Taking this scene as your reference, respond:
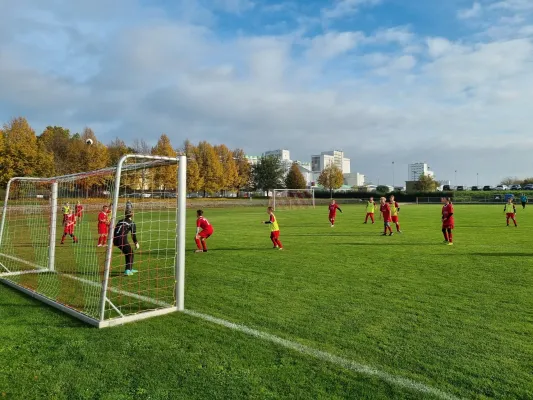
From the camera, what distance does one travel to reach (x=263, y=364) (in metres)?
4.55

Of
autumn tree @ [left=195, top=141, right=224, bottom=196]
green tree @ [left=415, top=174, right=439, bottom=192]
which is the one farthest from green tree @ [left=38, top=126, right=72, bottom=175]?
green tree @ [left=415, top=174, right=439, bottom=192]

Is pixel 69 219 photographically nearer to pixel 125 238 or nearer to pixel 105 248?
pixel 125 238

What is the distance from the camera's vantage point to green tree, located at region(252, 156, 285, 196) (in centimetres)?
8900

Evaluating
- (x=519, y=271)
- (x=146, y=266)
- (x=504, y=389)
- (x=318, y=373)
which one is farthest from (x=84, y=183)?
(x=519, y=271)

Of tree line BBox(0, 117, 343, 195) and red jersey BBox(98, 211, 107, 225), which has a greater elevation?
tree line BBox(0, 117, 343, 195)

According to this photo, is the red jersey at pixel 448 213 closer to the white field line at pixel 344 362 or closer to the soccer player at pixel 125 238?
the soccer player at pixel 125 238

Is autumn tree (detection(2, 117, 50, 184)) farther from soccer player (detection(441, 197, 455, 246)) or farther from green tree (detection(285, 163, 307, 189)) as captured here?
green tree (detection(285, 163, 307, 189))

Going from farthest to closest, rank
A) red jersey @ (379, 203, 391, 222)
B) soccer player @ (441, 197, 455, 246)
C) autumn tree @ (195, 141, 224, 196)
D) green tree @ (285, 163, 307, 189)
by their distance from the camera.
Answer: green tree @ (285, 163, 307, 189) < autumn tree @ (195, 141, 224, 196) < red jersey @ (379, 203, 391, 222) < soccer player @ (441, 197, 455, 246)

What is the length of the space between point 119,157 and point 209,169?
161ft

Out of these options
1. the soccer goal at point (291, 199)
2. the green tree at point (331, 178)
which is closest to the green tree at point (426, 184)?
the green tree at point (331, 178)

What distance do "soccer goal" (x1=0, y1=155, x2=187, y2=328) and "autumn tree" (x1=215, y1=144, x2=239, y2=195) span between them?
57.9 m

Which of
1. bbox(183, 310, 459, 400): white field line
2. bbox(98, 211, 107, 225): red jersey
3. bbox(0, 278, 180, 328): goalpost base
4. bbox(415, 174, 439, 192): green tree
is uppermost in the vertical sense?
bbox(415, 174, 439, 192): green tree

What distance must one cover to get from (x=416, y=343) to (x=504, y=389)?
4.20ft

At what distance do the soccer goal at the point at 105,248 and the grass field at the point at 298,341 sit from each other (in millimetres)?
526
